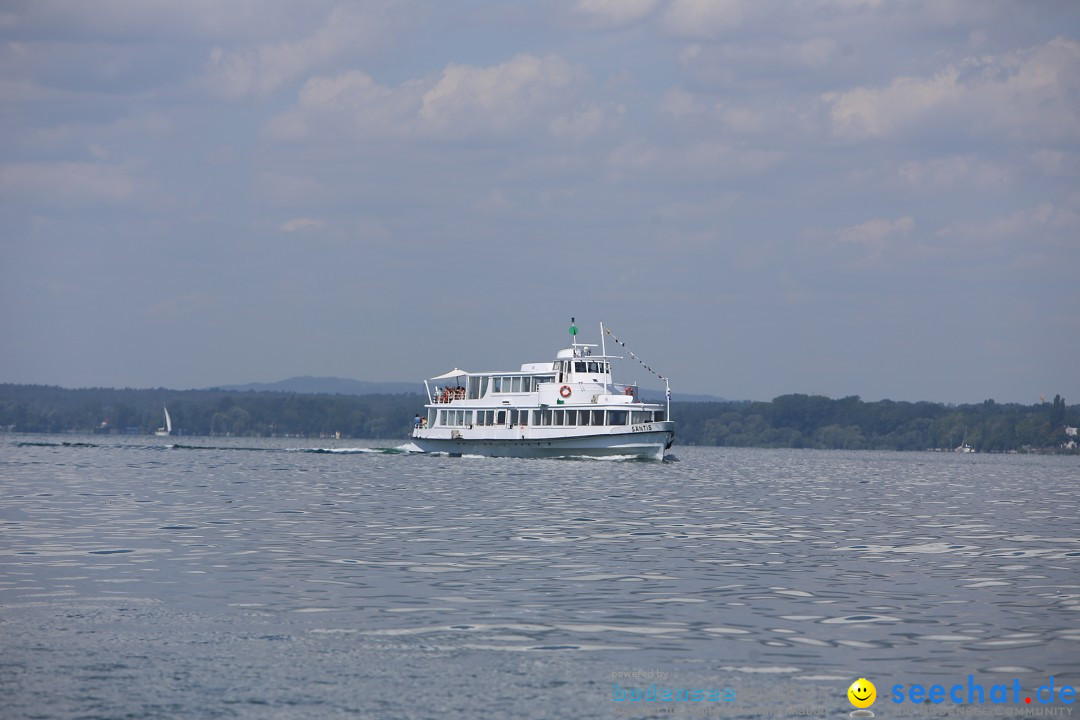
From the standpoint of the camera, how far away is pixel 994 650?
19.6 m

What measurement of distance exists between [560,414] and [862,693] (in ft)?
252

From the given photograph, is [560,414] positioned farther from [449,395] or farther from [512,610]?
[512,610]

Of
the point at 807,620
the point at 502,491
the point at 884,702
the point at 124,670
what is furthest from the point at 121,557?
the point at 502,491

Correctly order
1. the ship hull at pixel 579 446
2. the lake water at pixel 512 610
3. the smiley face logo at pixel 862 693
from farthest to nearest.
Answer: the ship hull at pixel 579 446, the lake water at pixel 512 610, the smiley face logo at pixel 862 693

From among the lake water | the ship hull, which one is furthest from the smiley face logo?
the ship hull

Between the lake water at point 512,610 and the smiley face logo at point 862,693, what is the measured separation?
178 mm

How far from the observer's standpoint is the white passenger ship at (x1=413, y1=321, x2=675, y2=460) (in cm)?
9062

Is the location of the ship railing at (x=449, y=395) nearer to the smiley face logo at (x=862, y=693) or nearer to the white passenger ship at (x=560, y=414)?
the white passenger ship at (x=560, y=414)

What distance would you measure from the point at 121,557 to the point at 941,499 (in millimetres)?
45409

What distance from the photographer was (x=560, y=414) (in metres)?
93.4

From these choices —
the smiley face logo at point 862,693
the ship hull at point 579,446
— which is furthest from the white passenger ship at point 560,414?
the smiley face logo at point 862,693

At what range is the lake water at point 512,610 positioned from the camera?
16703 millimetres

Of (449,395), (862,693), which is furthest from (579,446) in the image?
(862,693)

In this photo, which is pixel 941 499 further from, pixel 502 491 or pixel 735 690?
pixel 735 690
